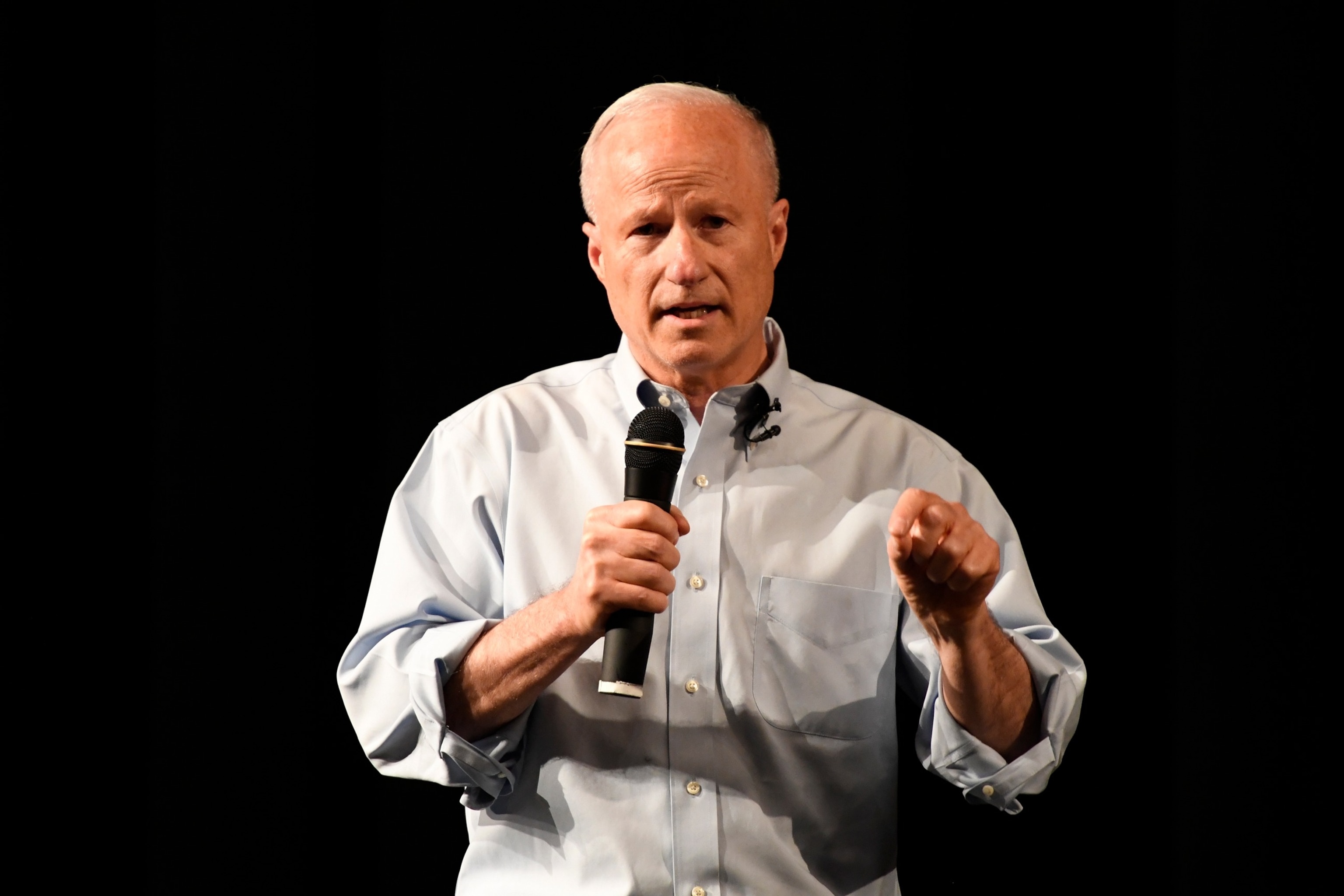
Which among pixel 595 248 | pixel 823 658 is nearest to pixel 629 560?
pixel 823 658

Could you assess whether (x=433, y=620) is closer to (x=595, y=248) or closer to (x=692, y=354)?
(x=692, y=354)

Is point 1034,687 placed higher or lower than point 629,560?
lower

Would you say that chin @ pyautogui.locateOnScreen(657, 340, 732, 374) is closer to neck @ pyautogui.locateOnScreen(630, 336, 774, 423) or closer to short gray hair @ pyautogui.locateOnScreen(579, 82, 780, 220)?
neck @ pyautogui.locateOnScreen(630, 336, 774, 423)

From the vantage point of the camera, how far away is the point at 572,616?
4.91 feet

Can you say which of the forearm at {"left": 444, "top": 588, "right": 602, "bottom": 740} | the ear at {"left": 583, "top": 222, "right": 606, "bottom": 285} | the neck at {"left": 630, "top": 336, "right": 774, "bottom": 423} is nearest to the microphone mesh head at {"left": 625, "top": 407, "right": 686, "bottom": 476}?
the forearm at {"left": 444, "top": 588, "right": 602, "bottom": 740}

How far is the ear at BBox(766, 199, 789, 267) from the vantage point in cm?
203

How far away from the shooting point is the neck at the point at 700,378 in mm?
1962

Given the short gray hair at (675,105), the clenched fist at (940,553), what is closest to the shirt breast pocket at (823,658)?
the clenched fist at (940,553)

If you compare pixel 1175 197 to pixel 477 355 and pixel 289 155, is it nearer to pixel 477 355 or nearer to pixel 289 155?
pixel 477 355

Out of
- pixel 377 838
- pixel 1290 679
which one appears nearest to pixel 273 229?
pixel 377 838

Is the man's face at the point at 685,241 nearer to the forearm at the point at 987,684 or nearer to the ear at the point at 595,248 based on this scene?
the ear at the point at 595,248

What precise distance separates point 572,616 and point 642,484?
19cm

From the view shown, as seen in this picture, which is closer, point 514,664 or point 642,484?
point 642,484

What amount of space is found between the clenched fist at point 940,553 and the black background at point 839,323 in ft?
2.77
